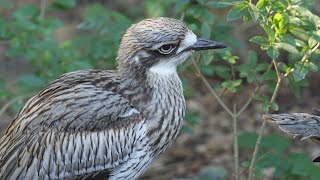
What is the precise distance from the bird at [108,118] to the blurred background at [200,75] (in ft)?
1.43

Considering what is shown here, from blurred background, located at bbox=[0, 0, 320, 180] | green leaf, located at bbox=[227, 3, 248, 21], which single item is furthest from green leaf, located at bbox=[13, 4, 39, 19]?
green leaf, located at bbox=[227, 3, 248, 21]

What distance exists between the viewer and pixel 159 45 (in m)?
6.01

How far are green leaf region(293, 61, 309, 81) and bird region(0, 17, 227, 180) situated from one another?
0.46m

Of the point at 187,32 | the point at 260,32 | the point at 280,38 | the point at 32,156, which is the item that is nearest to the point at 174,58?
the point at 187,32

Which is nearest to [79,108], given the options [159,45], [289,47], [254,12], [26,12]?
[159,45]

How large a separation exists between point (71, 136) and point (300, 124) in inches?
54.5

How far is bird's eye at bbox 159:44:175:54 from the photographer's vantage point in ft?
19.8

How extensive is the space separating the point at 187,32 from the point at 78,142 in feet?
3.12

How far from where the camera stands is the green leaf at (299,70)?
592 cm

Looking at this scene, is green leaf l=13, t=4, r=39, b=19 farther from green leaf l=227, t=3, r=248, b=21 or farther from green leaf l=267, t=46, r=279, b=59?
green leaf l=267, t=46, r=279, b=59

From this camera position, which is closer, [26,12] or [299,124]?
[299,124]

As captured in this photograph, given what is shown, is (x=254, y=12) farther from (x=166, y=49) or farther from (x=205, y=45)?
(x=166, y=49)

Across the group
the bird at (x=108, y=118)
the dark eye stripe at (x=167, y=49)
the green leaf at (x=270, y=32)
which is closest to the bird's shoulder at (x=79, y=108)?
the bird at (x=108, y=118)

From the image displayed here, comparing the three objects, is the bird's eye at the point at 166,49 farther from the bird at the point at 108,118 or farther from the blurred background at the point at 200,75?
the blurred background at the point at 200,75
